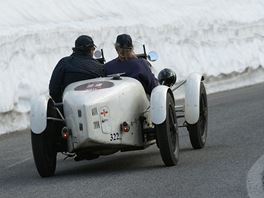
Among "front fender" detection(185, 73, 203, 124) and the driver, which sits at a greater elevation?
the driver

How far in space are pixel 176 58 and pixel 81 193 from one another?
15.9 meters

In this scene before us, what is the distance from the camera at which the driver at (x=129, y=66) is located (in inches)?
460

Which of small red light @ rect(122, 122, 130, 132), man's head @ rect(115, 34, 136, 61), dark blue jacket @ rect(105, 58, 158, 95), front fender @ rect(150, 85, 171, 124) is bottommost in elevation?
small red light @ rect(122, 122, 130, 132)

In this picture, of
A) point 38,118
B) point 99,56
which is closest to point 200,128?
point 99,56

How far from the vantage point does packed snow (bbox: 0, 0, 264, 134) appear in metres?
19.2

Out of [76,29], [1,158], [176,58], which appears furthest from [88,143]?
[176,58]

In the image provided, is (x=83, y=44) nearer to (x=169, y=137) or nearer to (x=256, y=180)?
(x=169, y=137)

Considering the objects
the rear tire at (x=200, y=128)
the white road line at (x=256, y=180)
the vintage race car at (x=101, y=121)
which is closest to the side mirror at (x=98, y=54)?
the rear tire at (x=200, y=128)

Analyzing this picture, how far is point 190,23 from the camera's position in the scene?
2722 cm

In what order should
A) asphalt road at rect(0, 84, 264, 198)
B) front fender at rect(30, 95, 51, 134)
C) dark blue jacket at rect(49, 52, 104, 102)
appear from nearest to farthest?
asphalt road at rect(0, 84, 264, 198) → front fender at rect(30, 95, 51, 134) → dark blue jacket at rect(49, 52, 104, 102)

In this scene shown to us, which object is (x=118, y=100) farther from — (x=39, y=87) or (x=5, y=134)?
(x=39, y=87)

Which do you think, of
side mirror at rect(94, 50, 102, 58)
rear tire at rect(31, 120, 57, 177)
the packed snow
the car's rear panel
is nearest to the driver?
the car's rear panel

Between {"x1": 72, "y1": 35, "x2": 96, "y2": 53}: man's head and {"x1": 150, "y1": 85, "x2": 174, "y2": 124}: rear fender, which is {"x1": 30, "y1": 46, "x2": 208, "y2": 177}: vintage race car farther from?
{"x1": 72, "y1": 35, "x2": 96, "y2": 53}: man's head

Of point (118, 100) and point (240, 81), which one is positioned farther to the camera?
point (240, 81)
